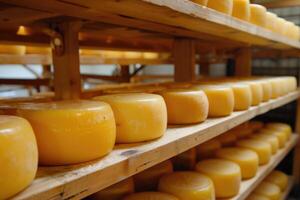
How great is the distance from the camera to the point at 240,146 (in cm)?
176

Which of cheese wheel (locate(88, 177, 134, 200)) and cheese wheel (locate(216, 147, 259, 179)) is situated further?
cheese wheel (locate(216, 147, 259, 179))

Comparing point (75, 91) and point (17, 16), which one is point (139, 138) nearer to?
point (75, 91)

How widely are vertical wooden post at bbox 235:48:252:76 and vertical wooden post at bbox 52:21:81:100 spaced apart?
1866 mm

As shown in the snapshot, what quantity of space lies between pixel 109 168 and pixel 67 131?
0.39 feet

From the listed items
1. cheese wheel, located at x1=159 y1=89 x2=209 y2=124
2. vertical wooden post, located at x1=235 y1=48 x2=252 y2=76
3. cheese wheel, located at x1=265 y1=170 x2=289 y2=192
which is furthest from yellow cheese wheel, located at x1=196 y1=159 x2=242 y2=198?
vertical wooden post, located at x1=235 y1=48 x2=252 y2=76

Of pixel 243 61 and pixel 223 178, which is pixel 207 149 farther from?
pixel 243 61

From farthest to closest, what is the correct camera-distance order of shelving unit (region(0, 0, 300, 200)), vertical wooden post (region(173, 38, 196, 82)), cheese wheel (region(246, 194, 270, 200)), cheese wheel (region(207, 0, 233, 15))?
cheese wheel (region(246, 194, 270, 200)) → vertical wooden post (region(173, 38, 196, 82)) → cheese wheel (region(207, 0, 233, 15)) → shelving unit (region(0, 0, 300, 200))

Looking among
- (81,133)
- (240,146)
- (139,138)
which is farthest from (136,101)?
(240,146)

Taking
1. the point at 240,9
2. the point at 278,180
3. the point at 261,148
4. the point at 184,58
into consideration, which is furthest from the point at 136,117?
the point at 278,180

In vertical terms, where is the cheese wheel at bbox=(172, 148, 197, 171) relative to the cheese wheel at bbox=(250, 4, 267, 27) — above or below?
below

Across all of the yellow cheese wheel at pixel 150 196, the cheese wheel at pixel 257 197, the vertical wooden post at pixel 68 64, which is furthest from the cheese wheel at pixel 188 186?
the cheese wheel at pixel 257 197

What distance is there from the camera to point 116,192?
1.01 meters

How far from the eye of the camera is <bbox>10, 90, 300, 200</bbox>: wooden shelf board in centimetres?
52

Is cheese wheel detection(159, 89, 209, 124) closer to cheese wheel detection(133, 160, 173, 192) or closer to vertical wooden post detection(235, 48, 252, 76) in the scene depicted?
cheese wheel detection(133, 160, 173, 192)
